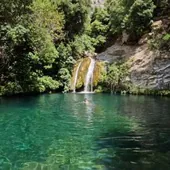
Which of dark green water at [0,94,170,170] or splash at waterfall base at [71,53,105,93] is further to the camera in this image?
splash at waterfall base at [71,53,105,93]

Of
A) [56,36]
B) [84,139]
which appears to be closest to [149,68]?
[56,36]

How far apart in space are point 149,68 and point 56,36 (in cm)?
1112

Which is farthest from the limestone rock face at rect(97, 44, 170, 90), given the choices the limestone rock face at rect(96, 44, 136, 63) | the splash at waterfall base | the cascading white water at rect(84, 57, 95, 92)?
the cascading white water at rect(84, 57, 95, 92)

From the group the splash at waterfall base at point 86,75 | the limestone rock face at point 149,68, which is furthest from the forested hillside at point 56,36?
the limestone rock face at point 149,68

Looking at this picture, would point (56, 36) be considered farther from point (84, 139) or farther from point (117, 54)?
point (84, 139)

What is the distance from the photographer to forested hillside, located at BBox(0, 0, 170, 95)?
108ft

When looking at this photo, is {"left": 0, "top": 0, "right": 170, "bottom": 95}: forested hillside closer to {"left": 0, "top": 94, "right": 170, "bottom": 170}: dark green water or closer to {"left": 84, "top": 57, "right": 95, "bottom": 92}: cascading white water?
{"left": 84, "top": 57, "right": 95, "bottom": 92}: cascading white water

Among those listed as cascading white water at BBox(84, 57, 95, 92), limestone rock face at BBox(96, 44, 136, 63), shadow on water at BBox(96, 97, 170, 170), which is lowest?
shadow on water at BBox(96, 97, 170, 170)

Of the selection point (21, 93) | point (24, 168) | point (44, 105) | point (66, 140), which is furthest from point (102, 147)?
point (21, 93)

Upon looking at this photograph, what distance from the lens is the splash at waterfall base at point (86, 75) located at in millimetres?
39719

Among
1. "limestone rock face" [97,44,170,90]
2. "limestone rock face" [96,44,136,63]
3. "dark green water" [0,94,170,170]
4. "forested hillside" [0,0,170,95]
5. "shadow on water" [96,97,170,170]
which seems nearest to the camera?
"shadow on water" [96,97,170,170]

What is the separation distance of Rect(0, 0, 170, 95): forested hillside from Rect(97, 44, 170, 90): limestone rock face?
6.39 feet

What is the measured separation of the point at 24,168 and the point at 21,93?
81.7ft

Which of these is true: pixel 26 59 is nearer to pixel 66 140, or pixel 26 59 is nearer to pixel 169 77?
pixel 169 77
